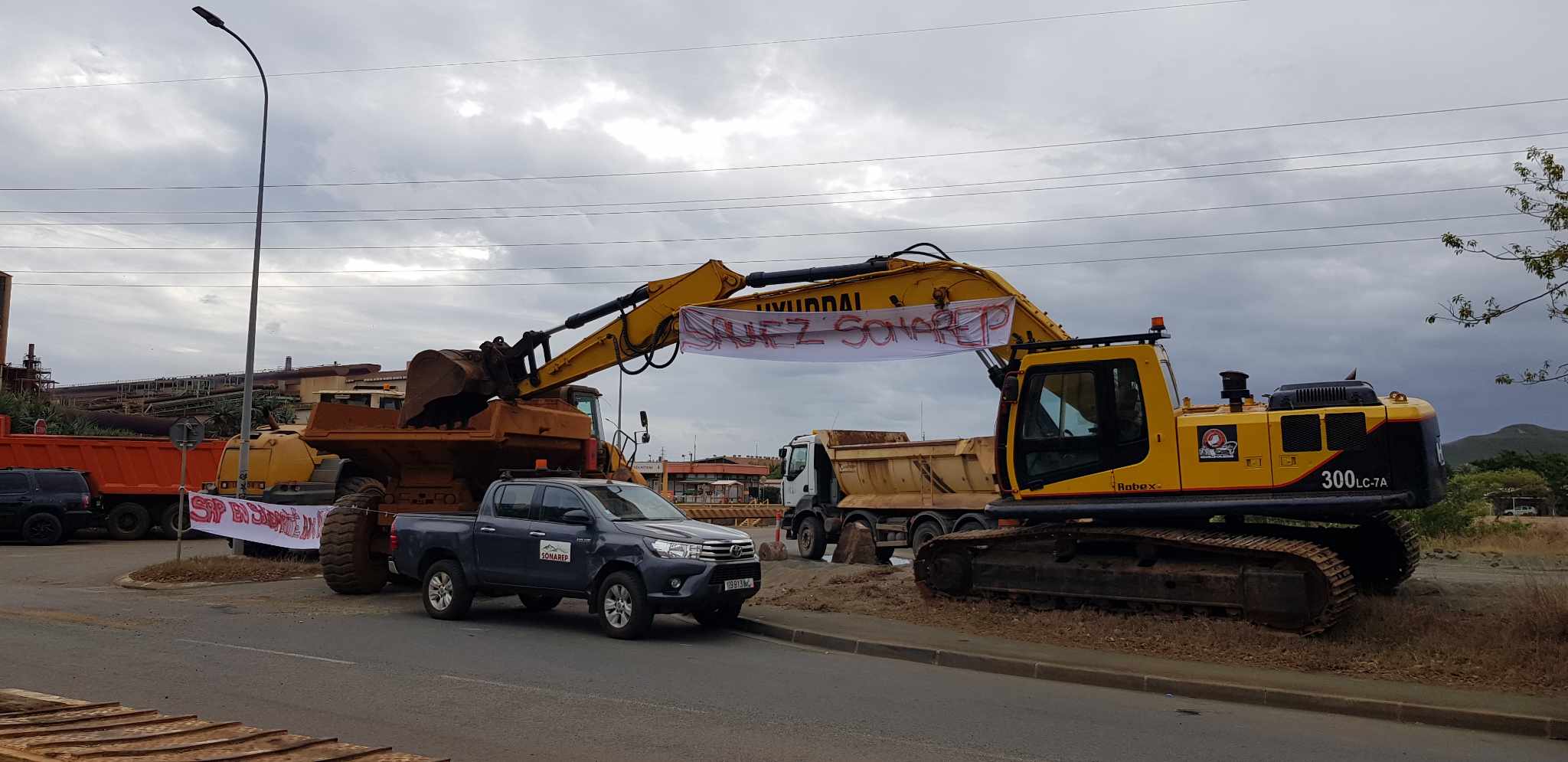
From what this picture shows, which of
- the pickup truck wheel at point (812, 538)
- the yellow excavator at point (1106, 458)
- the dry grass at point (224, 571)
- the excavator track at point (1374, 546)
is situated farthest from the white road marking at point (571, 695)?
the pickup truck wheel at point (812, 538)

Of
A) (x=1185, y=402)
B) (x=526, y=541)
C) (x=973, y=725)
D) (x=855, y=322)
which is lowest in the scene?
(x=973, y=725)

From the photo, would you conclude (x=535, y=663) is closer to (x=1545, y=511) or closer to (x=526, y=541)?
(x=526, y=541)

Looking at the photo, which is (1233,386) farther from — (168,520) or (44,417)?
(44,417)

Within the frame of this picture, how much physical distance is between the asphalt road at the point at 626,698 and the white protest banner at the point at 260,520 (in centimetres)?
581

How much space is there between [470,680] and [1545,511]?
51181 millimetres

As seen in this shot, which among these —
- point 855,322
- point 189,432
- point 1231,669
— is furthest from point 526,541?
point 189,432

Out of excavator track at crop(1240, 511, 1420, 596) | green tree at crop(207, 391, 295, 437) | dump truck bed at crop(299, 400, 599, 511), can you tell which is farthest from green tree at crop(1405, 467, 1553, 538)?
green tree at crop(207, 391, 295, 437)

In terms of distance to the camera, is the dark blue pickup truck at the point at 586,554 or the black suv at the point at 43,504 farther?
the black suv at the point at 43,504

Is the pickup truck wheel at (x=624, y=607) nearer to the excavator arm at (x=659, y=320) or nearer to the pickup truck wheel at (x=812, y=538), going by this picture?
the excavator arm at (x=659, y=320)

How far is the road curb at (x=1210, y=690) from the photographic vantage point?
305 inches

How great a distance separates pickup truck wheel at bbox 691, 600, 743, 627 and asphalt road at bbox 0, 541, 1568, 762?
25 cm

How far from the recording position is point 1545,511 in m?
46.3

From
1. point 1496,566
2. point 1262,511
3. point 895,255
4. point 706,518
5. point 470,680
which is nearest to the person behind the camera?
point 470,680

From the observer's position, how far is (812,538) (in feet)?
76.9
